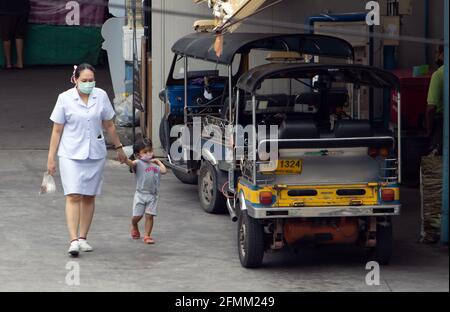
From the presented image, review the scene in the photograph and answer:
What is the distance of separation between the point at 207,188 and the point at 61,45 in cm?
1122

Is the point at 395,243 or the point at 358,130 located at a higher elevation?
the point at 358,130

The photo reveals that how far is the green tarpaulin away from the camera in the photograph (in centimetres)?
2300

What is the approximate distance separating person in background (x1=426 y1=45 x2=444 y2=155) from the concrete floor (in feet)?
2.46

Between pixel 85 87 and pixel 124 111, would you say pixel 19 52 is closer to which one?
pixel 124 111

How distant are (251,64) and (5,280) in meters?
6.85

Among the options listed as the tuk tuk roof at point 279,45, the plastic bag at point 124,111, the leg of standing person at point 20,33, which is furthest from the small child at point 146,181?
the leg of standing person at point 20,33

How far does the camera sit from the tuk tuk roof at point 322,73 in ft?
33.8

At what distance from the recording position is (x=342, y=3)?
646 inches

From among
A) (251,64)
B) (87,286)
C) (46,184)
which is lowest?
(87,286)

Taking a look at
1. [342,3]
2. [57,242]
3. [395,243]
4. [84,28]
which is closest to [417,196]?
[395,243]

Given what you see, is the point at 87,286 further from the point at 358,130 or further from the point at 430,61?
the point at 430,61

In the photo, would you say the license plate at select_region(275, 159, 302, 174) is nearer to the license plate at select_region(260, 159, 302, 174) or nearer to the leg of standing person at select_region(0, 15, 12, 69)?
the license plate at select_region(260, 159, 302, 174)

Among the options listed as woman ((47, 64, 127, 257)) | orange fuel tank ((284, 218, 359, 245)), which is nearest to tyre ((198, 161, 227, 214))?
woman ((47, 64, 127, 257))

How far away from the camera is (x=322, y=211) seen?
9.97m
